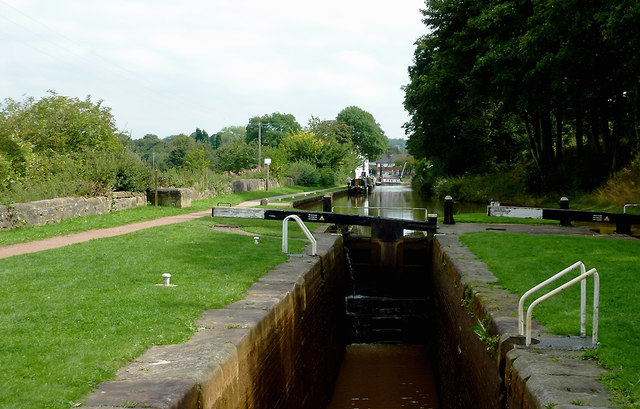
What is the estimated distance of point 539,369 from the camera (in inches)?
145

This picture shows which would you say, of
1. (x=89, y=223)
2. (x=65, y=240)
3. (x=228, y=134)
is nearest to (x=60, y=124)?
(x=89, y=223)

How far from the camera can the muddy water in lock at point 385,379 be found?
7.84m

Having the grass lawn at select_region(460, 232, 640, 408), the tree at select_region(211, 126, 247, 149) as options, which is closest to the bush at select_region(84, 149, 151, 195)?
the grass lawn at select_region(460, 232, 640, 408)

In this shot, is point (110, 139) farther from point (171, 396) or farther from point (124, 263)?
point (171, 396)

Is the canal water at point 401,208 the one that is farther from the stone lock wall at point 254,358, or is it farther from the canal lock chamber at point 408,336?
the stone lock wall at point 254,358

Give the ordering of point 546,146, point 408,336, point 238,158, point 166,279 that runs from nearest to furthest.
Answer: point 166,279 < point 408,336 < point 546,146 < point 238,158

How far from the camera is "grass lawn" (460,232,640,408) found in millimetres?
3756

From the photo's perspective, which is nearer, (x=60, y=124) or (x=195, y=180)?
(x=60, y=124)

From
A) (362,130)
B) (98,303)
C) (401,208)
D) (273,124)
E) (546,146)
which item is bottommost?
(98,303)

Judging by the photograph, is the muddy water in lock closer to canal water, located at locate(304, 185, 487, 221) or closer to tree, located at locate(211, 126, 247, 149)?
canal water, located at locate(304, 185, 487, 221)

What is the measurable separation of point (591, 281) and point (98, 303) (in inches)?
216

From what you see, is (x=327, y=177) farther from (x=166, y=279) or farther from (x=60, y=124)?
(x=166, y=279)

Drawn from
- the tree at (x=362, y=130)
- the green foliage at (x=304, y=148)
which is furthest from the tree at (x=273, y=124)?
the green foliage at (x=304, y=148)

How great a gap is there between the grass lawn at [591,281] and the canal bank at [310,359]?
19cm
